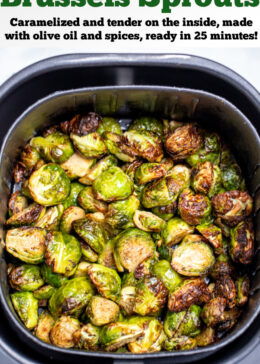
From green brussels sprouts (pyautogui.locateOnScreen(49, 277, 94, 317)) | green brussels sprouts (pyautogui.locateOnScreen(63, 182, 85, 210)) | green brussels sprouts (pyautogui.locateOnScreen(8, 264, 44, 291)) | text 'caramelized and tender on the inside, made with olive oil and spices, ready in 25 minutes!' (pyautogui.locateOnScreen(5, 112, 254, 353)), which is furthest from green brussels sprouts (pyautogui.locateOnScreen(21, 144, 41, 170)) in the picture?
green brussels sprouts (pyautogui.locateOnScreen(49, 277, 94, 317))

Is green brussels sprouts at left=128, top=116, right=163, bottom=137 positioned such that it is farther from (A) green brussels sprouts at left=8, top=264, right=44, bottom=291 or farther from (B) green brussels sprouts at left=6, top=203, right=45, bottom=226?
(A) green brussels sprouts at left=8, top=264, right=44, bottom=291

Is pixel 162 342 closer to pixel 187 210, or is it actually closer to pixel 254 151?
pixel 187 210

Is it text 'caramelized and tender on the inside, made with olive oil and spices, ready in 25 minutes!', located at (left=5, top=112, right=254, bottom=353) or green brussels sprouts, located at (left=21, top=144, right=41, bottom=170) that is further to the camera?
green brussels sprouts, located at (left=21, top=144, right=41, bottom=170)

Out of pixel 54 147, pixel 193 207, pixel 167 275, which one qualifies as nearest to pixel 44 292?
pixel 167 275

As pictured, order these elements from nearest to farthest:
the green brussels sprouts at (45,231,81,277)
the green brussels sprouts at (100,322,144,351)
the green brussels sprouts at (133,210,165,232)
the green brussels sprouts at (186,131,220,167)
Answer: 1. the green brussels sprouts at (100,322,144,351)
2. the green brussels sprouts at (45,231,81,277)
3. the green brussels sprouts at (133,210,165,232)
4. the green brussels sprouts at (186,131,220,167)

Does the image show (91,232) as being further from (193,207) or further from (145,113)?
(145,113)

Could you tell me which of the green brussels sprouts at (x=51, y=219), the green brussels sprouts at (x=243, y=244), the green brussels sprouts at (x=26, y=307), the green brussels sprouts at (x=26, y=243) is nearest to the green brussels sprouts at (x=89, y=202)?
the green brussels sprouts at (x=51, y=219)

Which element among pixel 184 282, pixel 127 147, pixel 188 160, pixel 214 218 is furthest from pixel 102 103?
pixel 184 282
